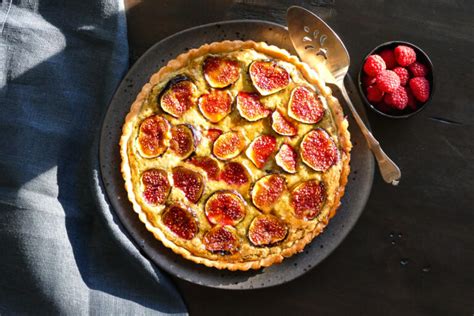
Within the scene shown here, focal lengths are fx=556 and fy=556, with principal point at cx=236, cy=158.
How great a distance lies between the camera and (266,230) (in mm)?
4352

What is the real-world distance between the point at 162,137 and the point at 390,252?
2.17 m

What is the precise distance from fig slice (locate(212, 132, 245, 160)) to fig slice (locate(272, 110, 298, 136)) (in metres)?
0.29

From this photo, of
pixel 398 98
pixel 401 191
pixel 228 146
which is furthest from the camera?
pixel 401 191

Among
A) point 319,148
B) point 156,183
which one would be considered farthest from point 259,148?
point 156,183

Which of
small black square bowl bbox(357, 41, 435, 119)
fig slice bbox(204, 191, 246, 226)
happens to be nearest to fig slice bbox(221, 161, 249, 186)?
fig slice bbox(204, 191, 246, 226)

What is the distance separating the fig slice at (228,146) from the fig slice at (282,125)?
0.29m

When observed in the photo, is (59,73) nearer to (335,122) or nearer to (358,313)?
(335,122)

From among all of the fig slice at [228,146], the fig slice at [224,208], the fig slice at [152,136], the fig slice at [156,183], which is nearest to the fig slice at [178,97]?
the fig slice at [152,136]

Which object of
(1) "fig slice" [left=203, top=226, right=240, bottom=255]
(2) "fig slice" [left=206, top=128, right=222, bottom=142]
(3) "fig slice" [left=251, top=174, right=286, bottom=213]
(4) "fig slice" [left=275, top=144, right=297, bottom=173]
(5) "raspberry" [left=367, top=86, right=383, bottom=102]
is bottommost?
(1) "fig slice" [left=203, top=226, right=240, bottom=255]

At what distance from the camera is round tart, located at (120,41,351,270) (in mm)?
4344

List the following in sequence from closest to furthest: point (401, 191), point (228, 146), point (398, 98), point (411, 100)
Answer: point (228, 146)
point (398, 98)
point (411, 100)
point (401, 191)

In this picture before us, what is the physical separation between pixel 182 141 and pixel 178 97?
349 millimetres

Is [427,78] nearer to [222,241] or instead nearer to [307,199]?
[307,199]

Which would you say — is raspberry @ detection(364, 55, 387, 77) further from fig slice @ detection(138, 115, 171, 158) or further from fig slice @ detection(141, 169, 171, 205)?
fig slice @ detection(141, 169, 171, 205)
